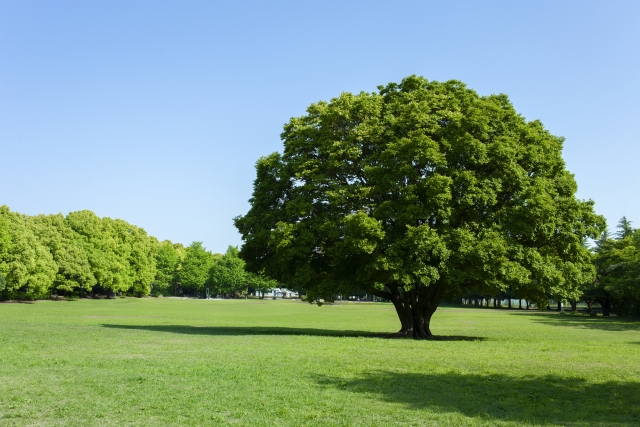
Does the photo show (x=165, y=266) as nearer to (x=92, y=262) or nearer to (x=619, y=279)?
(x=92, y=262)

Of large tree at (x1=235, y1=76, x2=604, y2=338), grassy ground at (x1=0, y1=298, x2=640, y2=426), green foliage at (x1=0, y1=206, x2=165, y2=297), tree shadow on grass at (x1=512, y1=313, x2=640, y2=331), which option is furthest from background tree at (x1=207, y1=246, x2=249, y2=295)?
grassy ground at (x1=0, y1=298, x2=640, y2=426)

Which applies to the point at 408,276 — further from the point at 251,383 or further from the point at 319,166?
the point at 251,383

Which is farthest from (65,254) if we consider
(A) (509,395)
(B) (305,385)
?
(A) (509,395)

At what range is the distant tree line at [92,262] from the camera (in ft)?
250

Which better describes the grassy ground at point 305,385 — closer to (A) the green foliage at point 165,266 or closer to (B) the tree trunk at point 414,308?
(B) the tree trunk at point 414,308

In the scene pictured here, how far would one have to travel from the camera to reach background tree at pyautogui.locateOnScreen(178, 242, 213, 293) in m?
141

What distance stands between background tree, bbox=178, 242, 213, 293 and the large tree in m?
110

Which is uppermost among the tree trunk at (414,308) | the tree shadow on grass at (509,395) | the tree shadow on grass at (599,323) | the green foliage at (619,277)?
the green foliage at (619,277)

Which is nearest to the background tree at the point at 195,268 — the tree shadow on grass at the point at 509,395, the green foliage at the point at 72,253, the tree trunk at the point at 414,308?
the green foliage at the point at 72,253

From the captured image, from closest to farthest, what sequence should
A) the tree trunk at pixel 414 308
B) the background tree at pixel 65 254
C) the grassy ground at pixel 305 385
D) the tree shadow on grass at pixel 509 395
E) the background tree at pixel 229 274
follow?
the grassy ground at pixel 305 385, the tree shadow on grass at pixel 509 395, the tree trunk at pixel 414 308, the background tree at pixel 65 254, the background tree at pixel 229 274

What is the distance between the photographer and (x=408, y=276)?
27.4 metres

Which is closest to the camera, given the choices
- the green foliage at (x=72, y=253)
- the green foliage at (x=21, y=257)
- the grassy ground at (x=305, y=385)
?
the grassy ground at (x=305, y=385)

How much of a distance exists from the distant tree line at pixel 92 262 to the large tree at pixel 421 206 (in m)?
26.1

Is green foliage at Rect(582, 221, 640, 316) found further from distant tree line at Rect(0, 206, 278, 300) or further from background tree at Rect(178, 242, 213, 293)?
background tree at Rect(178, 242, 213, 293)
